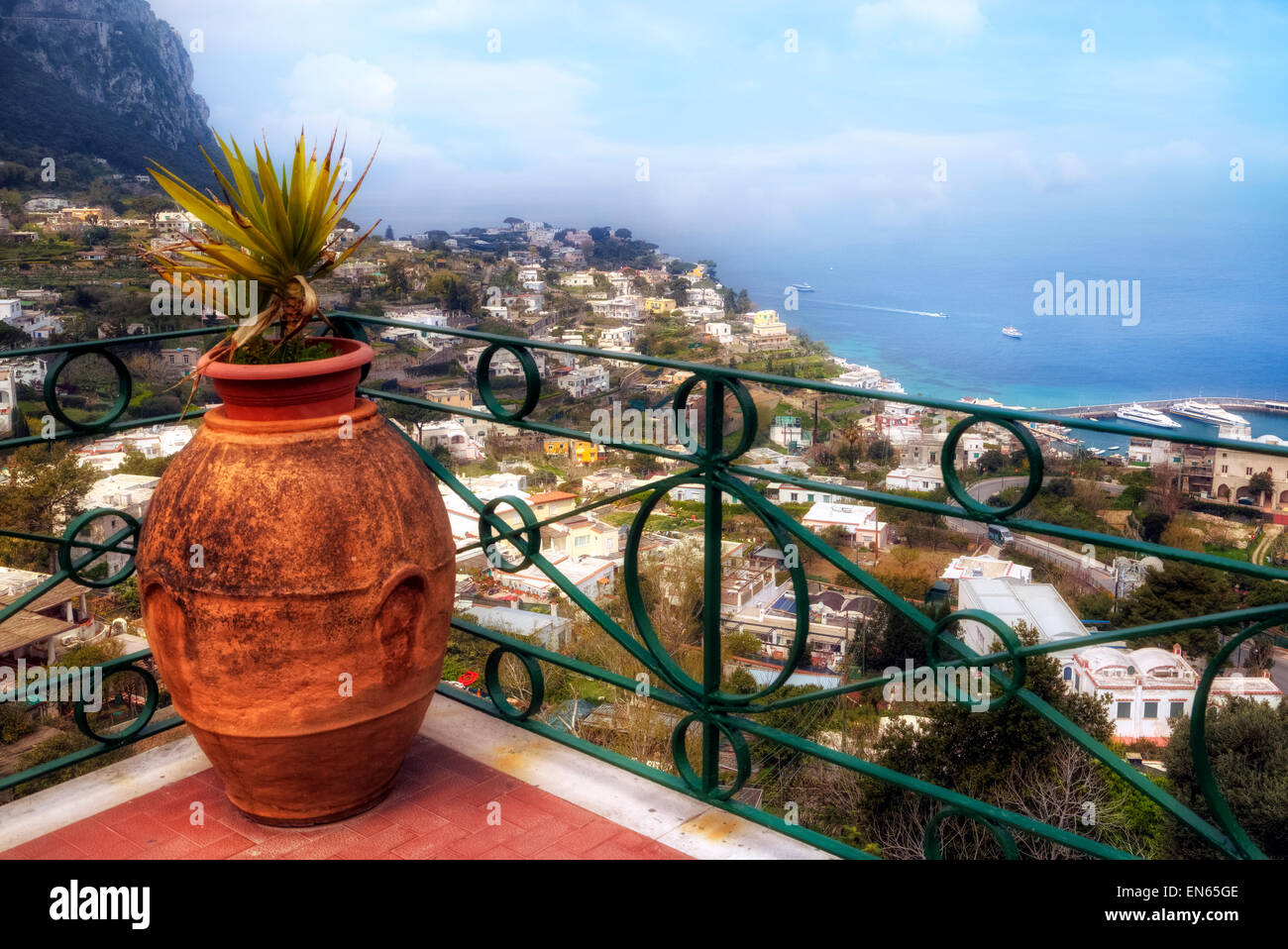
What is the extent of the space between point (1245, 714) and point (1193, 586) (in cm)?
719

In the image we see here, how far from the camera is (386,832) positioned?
2580 millimetres

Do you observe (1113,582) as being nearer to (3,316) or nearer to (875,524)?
(875,524)

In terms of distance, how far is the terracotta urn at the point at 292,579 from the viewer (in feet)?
7.39

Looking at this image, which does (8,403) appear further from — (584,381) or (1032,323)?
(1032,323)

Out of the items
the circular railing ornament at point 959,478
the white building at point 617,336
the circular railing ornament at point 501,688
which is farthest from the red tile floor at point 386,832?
the white building at point 617,336

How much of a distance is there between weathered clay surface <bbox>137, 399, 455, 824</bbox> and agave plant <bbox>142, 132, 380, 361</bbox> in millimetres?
295

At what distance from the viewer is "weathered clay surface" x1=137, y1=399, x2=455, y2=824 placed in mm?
2252

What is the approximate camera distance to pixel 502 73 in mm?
65438

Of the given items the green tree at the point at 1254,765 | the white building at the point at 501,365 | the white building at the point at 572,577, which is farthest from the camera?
the green tree at the point at 1254,765

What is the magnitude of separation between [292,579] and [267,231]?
83cm

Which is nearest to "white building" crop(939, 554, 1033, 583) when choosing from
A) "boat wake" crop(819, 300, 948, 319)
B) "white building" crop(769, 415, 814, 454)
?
"white building" crop(769, 415, 814, 454)

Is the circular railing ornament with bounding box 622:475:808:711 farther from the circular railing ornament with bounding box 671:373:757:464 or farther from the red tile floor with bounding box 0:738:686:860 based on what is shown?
the red tile floor with bounding box 0:738:686:860

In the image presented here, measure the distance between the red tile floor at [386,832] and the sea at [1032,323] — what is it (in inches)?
1099

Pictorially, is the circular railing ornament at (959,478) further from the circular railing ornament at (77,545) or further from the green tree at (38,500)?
the green tree at (38,500)
